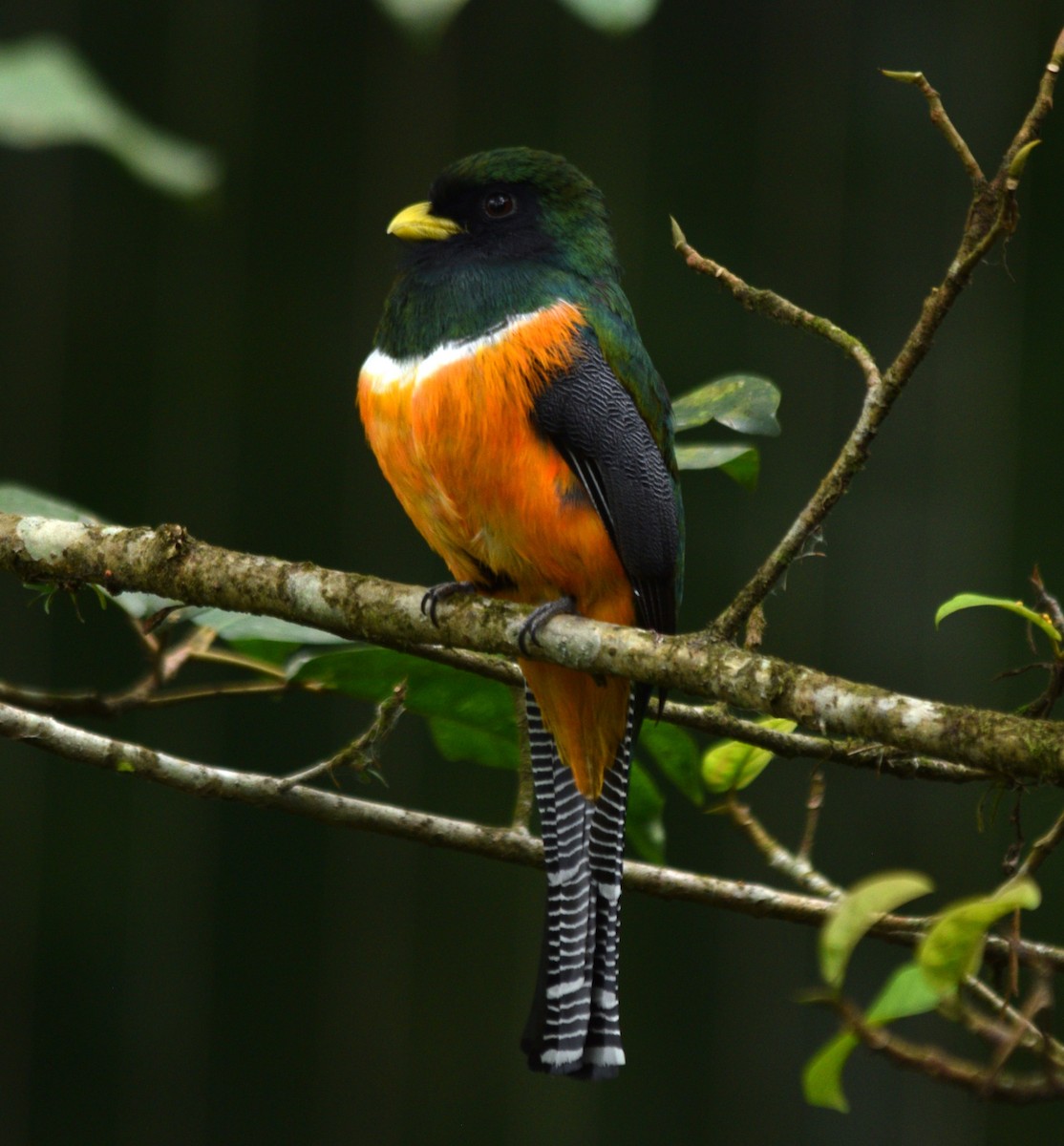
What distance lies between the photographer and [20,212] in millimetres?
4840

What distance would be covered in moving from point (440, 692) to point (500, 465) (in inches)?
14.9

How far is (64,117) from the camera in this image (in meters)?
1.25

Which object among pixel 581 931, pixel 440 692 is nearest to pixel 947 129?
pixel 440 692

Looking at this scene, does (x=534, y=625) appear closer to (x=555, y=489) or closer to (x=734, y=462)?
(x=555, y=489)

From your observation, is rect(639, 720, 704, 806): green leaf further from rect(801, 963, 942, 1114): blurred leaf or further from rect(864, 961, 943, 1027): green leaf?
rect(864, 961, 943, 1027): green leaf

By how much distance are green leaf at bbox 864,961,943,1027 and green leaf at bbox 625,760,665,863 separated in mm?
1352

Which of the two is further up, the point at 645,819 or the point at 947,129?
the point at 947,129

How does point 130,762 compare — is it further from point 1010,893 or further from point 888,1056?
point 1010,893

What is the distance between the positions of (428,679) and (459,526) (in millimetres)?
264

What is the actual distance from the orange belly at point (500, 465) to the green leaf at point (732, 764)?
0.40 meters

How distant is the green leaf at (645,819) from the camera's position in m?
2.45

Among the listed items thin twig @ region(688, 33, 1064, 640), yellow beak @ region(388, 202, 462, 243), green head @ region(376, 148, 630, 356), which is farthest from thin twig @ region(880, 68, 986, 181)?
yellow beak @ region(388, 202, 462, 243)


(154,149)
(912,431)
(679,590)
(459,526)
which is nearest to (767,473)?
(912,431)

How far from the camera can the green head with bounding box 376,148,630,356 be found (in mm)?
2494
